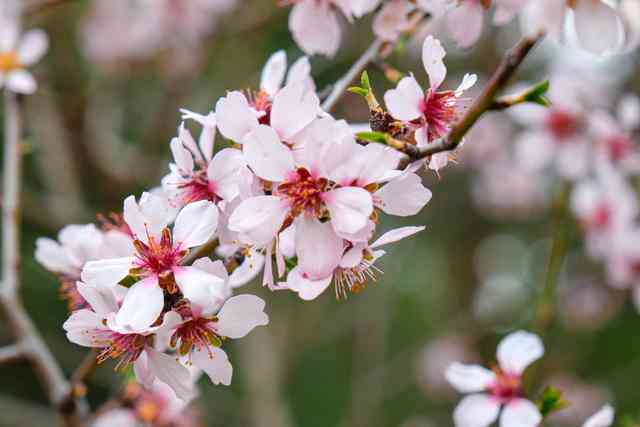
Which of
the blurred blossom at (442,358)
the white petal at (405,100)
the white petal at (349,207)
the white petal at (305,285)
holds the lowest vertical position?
the blurred blossom at (442,358)

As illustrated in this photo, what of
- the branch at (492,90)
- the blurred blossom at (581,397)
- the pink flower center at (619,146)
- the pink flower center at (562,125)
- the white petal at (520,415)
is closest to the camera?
the branch at (492,90)

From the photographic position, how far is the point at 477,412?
51.3 inches

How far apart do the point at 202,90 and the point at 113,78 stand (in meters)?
0.45

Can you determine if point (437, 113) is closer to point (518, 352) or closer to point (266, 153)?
point (266, 153)

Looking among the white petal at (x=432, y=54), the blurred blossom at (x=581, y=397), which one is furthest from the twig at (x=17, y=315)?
the blurred blossom at (x=581, y=397)

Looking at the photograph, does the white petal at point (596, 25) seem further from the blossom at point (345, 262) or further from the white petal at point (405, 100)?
the blossom at point (345, 262)

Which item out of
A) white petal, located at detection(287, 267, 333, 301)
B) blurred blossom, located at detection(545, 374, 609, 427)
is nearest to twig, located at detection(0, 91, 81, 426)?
white petal, located at detection(287, 267, 333, 301)

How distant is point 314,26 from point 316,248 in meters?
0.59

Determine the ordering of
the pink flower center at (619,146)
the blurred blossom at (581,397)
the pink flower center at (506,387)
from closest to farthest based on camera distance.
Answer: the pink flower center at (506,387) < the pink flower center at (619,146) < the blurred blossom at (581,397)

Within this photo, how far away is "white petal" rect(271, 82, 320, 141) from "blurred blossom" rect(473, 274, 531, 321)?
123 inches

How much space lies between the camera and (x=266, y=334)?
Answer: 3.80 metres

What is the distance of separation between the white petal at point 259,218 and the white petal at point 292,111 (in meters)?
0.11

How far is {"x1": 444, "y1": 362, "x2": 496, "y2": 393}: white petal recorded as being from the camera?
4.43 ft

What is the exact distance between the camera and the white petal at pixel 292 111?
3.20 ft
